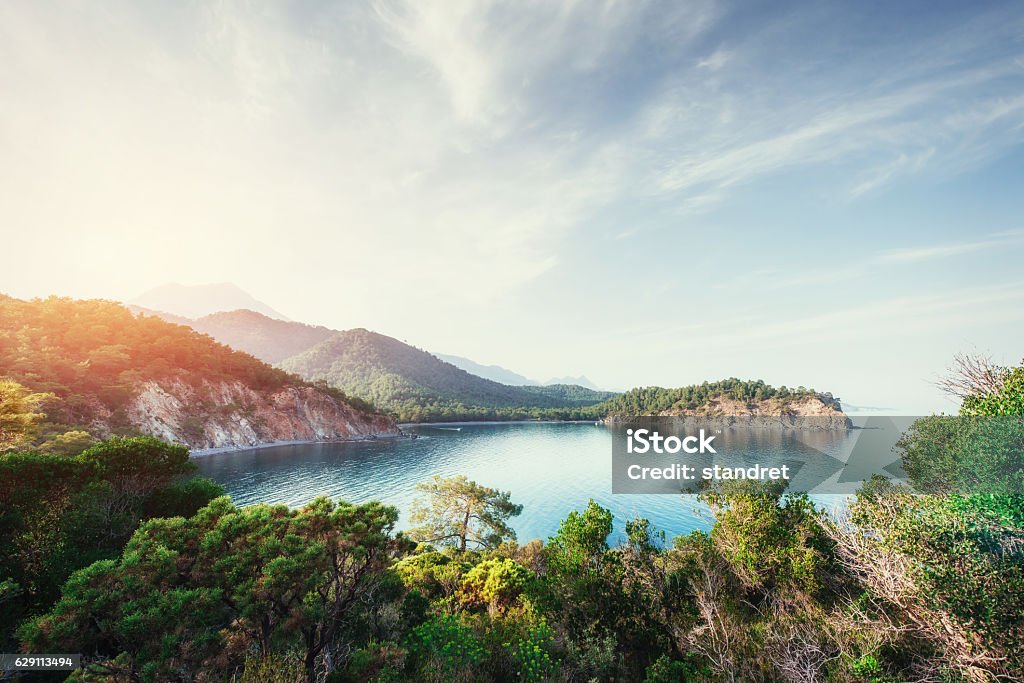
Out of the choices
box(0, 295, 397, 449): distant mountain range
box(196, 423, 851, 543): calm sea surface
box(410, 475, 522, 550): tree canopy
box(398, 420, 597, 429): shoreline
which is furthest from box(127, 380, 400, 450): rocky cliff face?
box(410, 475, 522, 550): tree canopy

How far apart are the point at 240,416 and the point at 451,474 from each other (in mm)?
49944

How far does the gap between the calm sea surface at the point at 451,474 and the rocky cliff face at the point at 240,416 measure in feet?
18.1

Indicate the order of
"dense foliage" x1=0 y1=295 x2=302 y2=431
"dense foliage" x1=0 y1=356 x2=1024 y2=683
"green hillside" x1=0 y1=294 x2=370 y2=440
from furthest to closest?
1. "dense foliage" x1=0 y1=295 x2=302 y2=431
2. "green hillside" x1=0 y1=294 x2=370 y2=440
3. "dense foliage" x1=0 y1=356 x2=1024 y2=683

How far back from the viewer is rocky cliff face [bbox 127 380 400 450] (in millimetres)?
67500

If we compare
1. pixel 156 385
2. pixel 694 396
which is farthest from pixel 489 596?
pixel 694 396

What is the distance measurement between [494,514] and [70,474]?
2282 centimetres

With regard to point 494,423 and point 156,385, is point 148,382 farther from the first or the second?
point 494,423

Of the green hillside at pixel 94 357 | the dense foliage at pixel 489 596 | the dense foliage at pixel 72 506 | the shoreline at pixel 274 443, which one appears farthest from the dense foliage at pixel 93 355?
the dense foliage at pixel 489 596

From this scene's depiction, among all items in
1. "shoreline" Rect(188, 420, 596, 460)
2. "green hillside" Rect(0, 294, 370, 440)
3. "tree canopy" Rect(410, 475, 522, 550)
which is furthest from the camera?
"shoreline" Rect(188, 420, 596, 460)

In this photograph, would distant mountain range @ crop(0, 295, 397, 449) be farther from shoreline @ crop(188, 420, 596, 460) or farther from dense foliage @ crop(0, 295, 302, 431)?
shoreline @ crop(188, 420, 596, 460)

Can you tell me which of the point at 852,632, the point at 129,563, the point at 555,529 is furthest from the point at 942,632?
the point at 555,529

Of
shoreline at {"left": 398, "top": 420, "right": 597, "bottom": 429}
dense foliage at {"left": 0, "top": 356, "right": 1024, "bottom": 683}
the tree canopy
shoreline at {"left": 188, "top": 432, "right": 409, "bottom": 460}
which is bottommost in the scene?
shoreline at {"left": 188, "top": 432, "right": 409, "bottom": 460}

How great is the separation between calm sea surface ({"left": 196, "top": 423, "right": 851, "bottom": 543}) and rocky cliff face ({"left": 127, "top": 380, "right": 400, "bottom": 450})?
552 centimetres

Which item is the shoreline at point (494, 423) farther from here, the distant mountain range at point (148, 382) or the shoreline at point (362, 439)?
the distant mountain range at point (148, 382)
